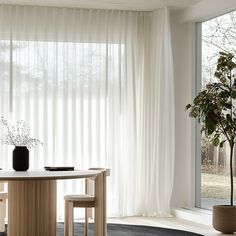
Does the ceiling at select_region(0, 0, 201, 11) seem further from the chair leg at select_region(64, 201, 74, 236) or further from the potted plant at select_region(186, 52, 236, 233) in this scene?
the chair leg at select_region(64, 201, 74, 236)

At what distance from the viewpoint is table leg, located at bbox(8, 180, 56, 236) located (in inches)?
228

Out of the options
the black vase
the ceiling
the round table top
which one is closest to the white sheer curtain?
the ceiling

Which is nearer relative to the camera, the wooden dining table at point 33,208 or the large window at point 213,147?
the wooden dining table at point 33,208

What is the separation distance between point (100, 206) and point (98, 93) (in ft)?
8.85

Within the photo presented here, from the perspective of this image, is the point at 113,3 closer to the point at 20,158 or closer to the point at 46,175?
the point at 20,158

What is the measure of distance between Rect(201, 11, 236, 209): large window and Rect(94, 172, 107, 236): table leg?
7.33ft

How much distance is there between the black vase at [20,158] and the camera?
20.1 feet

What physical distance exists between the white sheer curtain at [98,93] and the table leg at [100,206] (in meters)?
2.22

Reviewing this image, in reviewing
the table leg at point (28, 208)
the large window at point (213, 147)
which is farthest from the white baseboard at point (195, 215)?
the table leg at point (28, 208)

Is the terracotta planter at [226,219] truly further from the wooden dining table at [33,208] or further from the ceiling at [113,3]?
the ceiling at [113,3]

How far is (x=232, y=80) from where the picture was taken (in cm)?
740

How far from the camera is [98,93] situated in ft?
27.2

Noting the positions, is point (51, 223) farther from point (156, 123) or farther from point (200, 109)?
point (156, 123)

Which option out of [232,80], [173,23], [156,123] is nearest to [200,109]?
[232,80]
